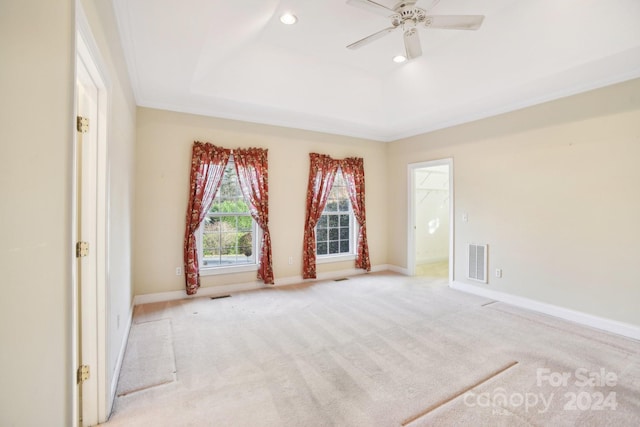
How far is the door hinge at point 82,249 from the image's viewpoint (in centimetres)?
177

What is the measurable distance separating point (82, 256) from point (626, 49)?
459 centimetres

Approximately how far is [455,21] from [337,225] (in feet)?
12.3

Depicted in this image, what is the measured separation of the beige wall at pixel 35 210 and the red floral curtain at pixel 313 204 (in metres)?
4.07

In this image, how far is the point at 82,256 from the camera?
1.81 meters

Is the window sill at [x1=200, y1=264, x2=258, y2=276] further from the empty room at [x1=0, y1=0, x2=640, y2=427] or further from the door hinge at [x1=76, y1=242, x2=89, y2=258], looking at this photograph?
the door hinge at [x1=76, y1=242, x2=89, y2=258]

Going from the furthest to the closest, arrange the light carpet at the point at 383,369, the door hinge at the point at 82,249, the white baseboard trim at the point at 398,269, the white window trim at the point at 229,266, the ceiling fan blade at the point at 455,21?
the white baseboard trim at the point at 398,269 → the white window trim at the point at 229,266 → the ceiling fan blade at the point at 455,21 → the light carpet at the point at 383,369 → the door hinge at the point at 82,249

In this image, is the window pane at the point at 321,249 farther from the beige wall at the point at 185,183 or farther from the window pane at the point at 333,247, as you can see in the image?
the beige wall at the point at 185,183

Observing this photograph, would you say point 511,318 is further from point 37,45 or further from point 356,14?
point 37,45

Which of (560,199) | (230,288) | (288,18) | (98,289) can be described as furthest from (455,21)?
(230,288)

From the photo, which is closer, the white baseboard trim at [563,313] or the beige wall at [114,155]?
the beige wall at [114,155]

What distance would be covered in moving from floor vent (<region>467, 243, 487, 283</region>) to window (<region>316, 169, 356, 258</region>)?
82.1 inches

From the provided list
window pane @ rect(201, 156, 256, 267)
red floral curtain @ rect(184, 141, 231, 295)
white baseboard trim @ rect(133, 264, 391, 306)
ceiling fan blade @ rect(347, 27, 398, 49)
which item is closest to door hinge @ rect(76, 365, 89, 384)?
white baseboard trim @ rect(133, 264, 391, 306)

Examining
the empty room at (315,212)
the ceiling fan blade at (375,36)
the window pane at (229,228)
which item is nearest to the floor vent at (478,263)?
the empty room at (315,212)

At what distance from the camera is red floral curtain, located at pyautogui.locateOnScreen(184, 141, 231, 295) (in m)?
4.21
